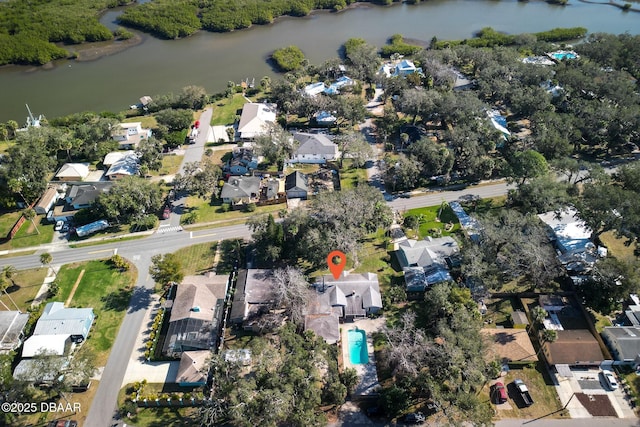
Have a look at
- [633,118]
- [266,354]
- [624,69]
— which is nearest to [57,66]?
[266,354]

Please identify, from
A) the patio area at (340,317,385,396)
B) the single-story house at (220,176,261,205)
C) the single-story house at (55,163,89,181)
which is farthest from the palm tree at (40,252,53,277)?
the patio area at (340,317,385,396)

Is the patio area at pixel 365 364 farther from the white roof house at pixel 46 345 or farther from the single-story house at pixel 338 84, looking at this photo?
the single-story house at pixel 338 84

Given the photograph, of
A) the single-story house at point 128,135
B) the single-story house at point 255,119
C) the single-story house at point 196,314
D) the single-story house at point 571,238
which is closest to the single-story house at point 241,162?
the single-story house at point 255,119

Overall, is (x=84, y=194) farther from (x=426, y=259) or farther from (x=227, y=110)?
(x=426, y=259)

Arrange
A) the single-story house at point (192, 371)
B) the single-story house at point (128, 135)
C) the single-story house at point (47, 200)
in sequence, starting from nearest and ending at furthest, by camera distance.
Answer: the single-story house at point (192, 371)
the single-story house at point (47, 200)
the single-story house at point (128, 135)

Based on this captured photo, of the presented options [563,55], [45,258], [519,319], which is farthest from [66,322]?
[563,55]

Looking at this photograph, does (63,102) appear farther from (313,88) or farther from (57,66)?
(313,88)
